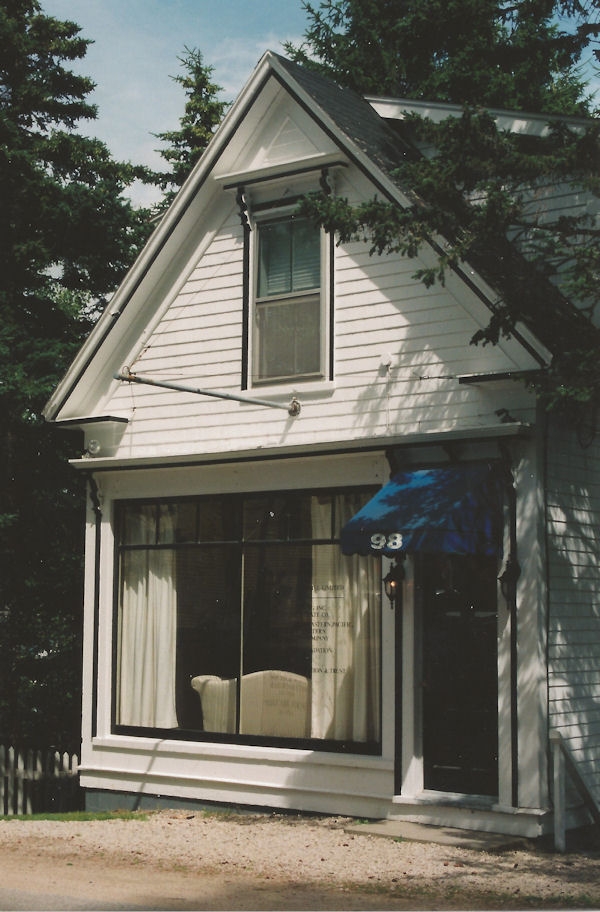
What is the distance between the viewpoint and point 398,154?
13898mm

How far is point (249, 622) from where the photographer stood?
13.7 m

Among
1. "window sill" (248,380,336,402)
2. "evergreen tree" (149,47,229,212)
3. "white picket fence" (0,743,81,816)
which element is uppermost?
"evergreen tree" (149,47,229,212)

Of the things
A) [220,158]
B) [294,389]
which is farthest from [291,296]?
[220,158]

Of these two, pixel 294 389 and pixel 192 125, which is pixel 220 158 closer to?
pixel 294 389

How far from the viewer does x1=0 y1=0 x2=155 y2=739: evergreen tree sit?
2011 centimetres

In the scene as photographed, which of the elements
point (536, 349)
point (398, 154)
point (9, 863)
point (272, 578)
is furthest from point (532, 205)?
point (9, 863)

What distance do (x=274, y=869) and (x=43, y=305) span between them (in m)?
13.0

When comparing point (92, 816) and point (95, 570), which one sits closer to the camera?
point (92, 816)

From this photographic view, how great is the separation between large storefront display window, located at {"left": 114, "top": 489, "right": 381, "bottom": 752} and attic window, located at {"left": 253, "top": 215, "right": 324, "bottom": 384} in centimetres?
147

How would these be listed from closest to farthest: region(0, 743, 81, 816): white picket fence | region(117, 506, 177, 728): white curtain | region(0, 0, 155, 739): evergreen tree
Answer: region(117, 506, 177, 728): white curtain, region(0, 743, 81, 816): white picket fence, region(0, 0, 155, 739): evergreen tree

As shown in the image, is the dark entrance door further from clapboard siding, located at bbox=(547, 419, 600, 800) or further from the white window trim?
the white window trim

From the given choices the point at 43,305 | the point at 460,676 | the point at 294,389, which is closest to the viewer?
the point at 460,676

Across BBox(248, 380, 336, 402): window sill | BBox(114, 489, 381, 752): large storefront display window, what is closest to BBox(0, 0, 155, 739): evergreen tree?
BBox(114, 489, 381, 752): large storefront display window

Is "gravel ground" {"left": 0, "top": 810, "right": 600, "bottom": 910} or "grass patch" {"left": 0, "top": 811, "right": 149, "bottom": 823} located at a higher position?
"gravel ground" {"left": 0, "top": 810, "right": 600, "bottom": 910}
